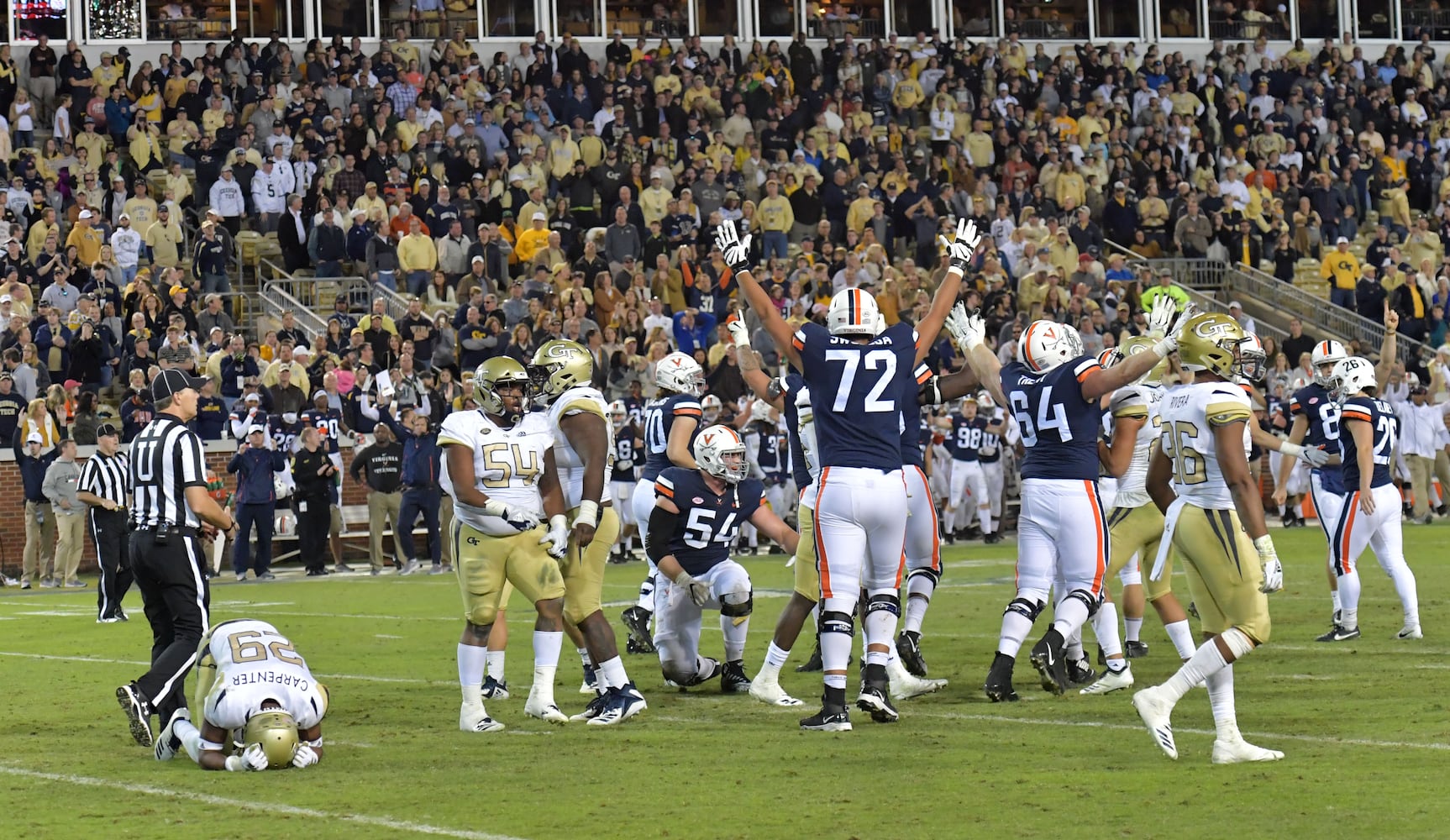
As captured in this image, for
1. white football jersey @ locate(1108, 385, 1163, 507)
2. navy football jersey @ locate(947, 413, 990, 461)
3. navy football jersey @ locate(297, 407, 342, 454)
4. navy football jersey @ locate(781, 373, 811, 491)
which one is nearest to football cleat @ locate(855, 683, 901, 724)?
white football jersey @ locate(1108, 385, 1163, 507)

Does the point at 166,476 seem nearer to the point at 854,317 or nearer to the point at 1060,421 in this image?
the point at 854,317

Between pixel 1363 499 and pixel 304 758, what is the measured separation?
7.30 m

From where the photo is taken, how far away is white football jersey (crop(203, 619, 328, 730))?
7.93 m

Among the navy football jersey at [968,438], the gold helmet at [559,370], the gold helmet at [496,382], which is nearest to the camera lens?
the gold helmet at [496,382]

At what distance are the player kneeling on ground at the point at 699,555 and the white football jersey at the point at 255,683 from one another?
2.67 metres

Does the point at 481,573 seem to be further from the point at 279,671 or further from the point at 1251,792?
the point at 1251,792

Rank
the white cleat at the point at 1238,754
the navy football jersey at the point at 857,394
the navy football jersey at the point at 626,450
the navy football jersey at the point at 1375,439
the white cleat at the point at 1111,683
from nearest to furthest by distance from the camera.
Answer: the white cleat at the point at 1238,754
the navy football jersey at the point at 857,394
the white cleat at the point at 1111,683
the navy football jersey at the point at 1375,439
the navy football jersey at the point at 626,450

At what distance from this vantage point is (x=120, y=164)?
26469 millimetres

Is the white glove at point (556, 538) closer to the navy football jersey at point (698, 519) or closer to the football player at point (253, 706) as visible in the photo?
the football player at point (253, 706)

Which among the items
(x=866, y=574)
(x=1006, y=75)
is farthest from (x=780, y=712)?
(x=1006, y=75)

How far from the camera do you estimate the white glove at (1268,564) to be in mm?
7992

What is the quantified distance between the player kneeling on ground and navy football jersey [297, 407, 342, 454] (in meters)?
11.5

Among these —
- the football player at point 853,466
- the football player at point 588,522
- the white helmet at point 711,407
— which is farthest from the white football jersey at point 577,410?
the white helmet at point 711,407

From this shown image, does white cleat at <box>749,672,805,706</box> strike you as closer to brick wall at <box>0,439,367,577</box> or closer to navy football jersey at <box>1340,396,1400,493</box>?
navy football jersey at <box>1340,396,1400,493</box>
